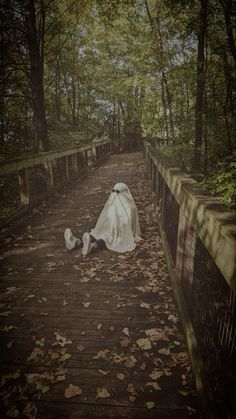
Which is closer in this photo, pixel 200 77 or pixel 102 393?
pixel 102 393

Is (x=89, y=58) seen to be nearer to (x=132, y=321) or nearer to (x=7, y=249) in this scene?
(x=7, y=249)

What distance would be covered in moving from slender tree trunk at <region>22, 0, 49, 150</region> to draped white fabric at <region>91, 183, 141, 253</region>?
534cm

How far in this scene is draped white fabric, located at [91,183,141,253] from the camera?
6285mm

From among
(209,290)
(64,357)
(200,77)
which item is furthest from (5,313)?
(200,77)

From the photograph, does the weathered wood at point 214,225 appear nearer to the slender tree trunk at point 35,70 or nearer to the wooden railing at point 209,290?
the wooden railing at point 209,290

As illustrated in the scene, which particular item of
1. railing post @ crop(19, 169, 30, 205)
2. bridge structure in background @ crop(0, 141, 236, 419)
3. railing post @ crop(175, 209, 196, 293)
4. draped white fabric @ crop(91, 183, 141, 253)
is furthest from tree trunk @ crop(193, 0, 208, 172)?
railing post @ crop(175, 209, 196, 293)

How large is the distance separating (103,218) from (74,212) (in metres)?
2.58

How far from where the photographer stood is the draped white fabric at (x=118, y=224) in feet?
20.6

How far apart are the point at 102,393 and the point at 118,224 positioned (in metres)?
3.71

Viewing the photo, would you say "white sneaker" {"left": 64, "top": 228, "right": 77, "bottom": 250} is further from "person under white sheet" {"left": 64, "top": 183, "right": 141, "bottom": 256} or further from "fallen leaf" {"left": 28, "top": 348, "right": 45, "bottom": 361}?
"fallen leaf" {"left": 28, "top": 348, "right": 45, "bottom": 361}

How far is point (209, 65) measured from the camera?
9.17m

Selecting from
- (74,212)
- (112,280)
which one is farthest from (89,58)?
(112,280)

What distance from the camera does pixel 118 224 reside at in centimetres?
→ 630

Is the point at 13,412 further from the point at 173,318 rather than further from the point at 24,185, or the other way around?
the point at 24,185
